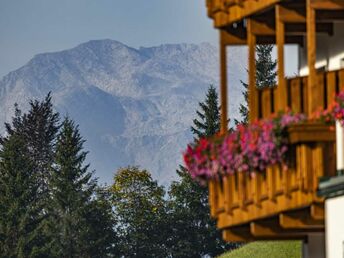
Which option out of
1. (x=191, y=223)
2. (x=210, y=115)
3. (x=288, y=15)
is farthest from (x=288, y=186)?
(x=191, y=223)

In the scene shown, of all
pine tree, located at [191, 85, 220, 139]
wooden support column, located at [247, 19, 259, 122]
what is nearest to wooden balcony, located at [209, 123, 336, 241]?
wooden support column, located at [247, 19, 259, 122]

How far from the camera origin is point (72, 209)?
5620 inches

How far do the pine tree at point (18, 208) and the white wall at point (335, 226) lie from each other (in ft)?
349

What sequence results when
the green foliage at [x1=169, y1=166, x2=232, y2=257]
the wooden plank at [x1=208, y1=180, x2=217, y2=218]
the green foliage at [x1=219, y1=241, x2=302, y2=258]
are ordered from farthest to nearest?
the green foliage at [x1=169, y1=166, x2=232, y2=257] < the green foliage at [x1=219, y1=241, x2=302, y2=258] < the wooden plank at [x1=208, y1=180, x2=217, y2=218]

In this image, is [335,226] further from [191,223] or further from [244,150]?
[191,223]

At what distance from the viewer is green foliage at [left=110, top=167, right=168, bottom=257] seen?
14900cm

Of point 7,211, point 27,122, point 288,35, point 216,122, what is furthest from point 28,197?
point 288,35

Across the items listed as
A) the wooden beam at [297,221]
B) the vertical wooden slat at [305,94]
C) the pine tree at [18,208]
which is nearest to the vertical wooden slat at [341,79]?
the vertical wooden slat at [305,94]

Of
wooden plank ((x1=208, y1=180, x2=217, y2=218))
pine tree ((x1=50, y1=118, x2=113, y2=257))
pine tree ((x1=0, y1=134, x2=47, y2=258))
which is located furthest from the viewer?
pine tree ((x1=50, y1=118, x2=113, y2=257))

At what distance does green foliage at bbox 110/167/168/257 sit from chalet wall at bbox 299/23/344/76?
112178mm

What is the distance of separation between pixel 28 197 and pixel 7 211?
2.64 metres

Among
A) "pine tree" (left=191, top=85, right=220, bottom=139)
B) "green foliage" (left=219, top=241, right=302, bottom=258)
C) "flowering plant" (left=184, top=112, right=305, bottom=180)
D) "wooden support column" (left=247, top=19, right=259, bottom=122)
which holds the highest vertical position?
"pine tree" (left=191, top=85, right=220, bottom=139)

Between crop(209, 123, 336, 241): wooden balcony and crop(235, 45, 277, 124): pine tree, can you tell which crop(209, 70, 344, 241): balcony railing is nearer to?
crop(209, 123, 336, 241): wooden balcony

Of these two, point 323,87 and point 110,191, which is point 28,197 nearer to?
point 110,191
